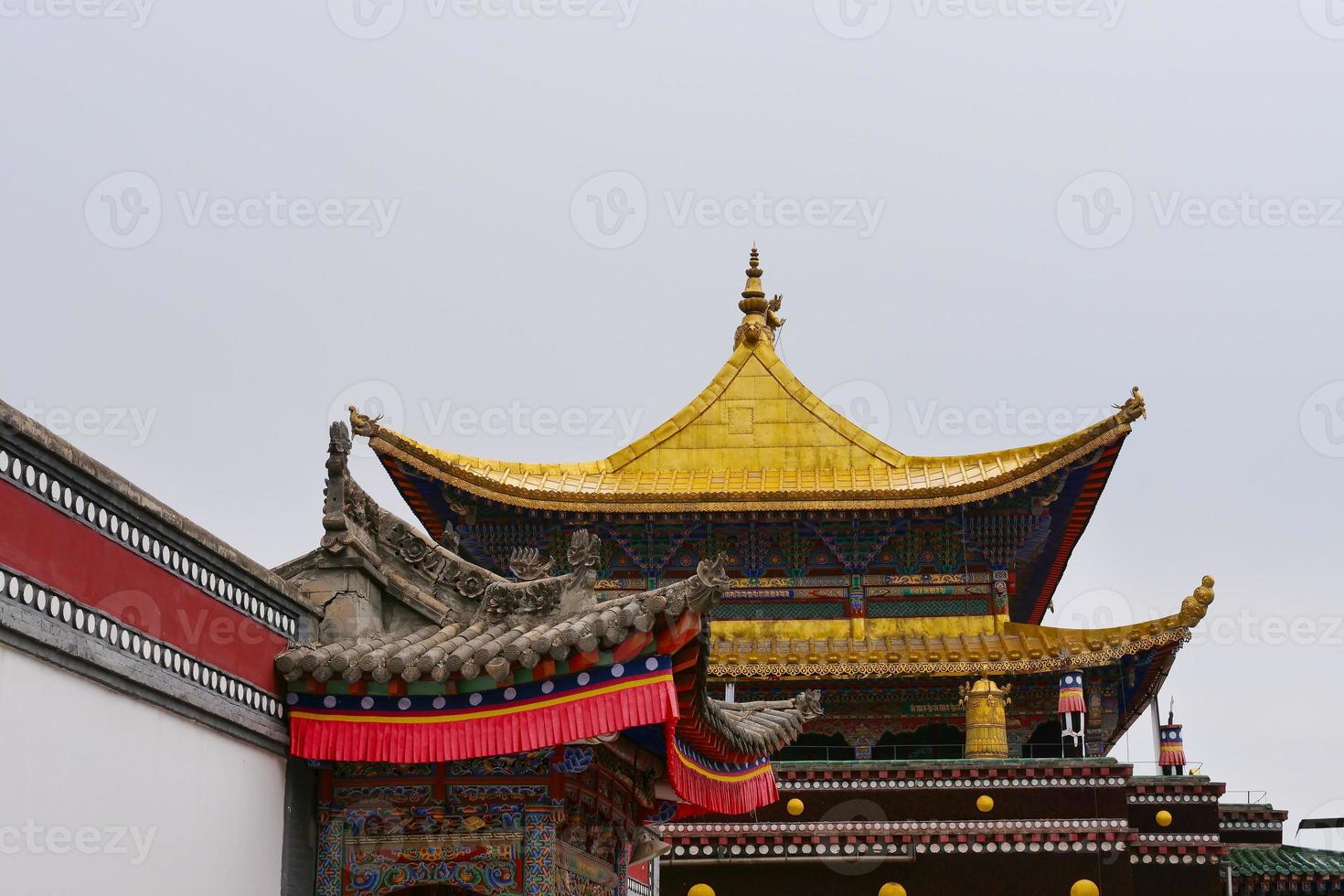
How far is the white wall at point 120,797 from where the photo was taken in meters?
7.99

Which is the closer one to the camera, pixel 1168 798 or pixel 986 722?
pixel 986 722

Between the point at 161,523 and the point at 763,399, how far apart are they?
689 inches

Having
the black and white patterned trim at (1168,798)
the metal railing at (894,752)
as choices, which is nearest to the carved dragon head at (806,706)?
the metal railing at (894,752)

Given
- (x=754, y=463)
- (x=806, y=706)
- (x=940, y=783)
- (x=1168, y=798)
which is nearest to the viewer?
(x=806, y=706)

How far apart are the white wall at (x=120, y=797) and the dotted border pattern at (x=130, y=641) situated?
0.24m

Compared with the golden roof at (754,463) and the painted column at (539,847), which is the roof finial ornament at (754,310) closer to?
the golden roof at (754,463)

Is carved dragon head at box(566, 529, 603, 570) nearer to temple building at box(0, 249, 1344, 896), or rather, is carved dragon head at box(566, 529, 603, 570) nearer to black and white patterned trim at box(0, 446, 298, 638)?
temple building at box(0, 249, 1344, 896)

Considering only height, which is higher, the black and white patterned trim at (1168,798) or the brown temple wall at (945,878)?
the black and white patterned trim at (1168,798)

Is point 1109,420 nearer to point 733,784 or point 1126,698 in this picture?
point 1126,698

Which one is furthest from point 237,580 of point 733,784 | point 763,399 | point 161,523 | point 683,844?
point 763,399

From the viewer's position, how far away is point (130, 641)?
9078 millimetres

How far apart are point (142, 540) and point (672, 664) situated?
3.05 m

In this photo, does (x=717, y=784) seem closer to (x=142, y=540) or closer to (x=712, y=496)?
(x=142, y=540)

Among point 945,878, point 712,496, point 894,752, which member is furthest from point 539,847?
point 894,752
